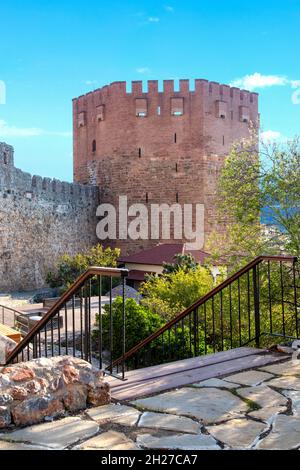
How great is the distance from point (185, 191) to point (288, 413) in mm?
22811

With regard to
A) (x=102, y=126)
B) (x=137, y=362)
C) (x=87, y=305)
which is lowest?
(x=137, y=362)

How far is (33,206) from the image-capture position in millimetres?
21641

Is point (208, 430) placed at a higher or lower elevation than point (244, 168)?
lower

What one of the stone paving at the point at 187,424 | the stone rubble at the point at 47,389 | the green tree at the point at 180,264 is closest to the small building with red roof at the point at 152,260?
the green tree at the point at 180,264

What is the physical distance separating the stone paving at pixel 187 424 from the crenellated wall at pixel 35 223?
17.8 m

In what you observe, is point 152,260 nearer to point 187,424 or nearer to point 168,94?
point 168,94

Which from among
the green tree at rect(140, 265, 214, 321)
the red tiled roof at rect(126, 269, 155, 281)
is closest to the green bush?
the green tree at rect(140, 265, 214, 321)

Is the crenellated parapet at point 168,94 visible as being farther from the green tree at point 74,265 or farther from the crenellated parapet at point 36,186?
the green tree at point 74,265

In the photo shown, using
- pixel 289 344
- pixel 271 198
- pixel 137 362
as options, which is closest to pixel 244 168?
pixel 271 198

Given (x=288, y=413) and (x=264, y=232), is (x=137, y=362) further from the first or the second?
(x=288, y=413)

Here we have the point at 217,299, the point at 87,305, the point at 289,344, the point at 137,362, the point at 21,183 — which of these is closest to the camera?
the point at 87,305

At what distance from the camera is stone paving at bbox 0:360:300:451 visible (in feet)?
8.12

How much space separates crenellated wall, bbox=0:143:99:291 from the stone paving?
17790 mm

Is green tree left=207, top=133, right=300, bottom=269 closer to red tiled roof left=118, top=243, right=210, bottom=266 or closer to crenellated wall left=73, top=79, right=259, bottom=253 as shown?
red tiled roof left=118, top=243, right=210, bottom=266
